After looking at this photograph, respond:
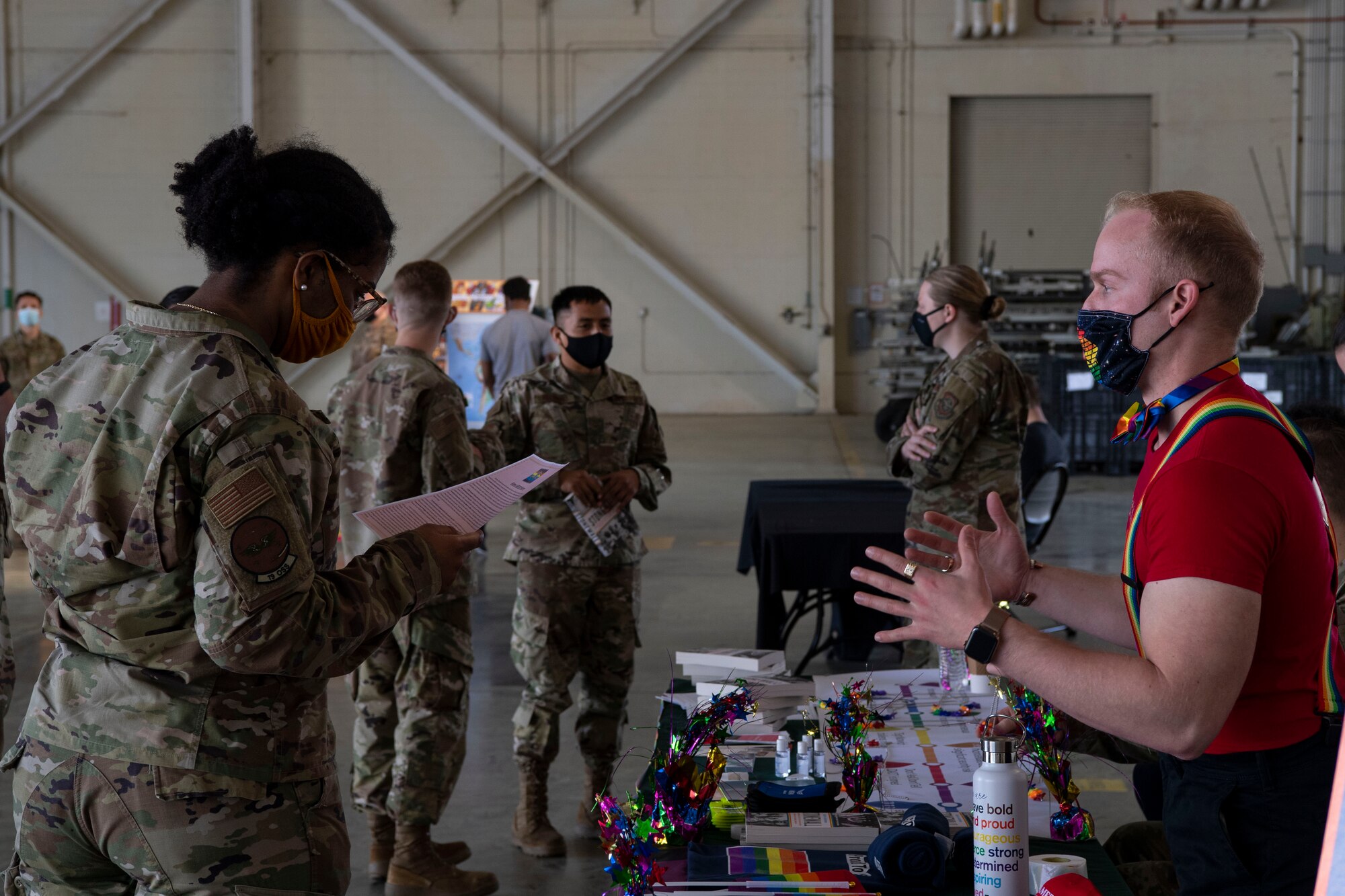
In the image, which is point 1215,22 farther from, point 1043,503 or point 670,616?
point 670,616

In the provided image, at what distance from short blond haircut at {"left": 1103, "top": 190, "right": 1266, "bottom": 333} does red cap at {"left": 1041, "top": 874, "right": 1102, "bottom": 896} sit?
75cm

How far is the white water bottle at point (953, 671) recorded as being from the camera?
298 cm

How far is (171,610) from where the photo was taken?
1.62 meters

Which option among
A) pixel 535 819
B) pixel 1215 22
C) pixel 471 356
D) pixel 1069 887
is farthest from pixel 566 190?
pixel 1069 887

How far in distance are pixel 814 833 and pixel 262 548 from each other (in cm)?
100

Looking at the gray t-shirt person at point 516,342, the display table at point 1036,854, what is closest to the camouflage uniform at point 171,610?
the display table at point 1036,854

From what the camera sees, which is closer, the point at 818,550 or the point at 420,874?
the point at 420,874

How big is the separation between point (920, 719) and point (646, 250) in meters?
12.8

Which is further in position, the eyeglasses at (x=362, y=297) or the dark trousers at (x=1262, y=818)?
the eyeglasses at (x=362, y=297)

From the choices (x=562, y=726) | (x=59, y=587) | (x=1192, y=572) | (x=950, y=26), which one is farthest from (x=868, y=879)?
(x=950, y=26)

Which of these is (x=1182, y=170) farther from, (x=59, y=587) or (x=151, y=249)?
(x=59, y=587)

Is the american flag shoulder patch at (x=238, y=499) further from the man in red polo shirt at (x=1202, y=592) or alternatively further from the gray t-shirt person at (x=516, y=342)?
the gray t-shirt person at (x=516, y=342)

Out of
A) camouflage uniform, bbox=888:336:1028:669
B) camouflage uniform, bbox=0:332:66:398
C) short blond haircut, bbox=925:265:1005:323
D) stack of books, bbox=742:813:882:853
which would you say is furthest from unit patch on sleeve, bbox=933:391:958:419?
camouflage uniform, bbox=0:332:66:398

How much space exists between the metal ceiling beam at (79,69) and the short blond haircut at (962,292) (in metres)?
13.7
